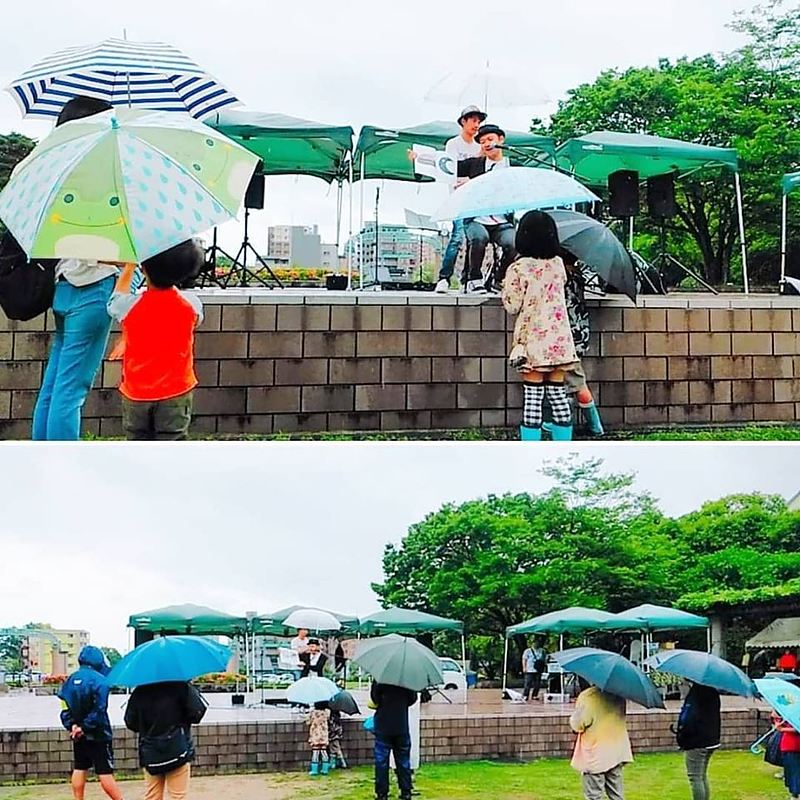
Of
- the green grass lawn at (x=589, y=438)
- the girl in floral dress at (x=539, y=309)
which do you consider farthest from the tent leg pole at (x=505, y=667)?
the girl in floral dress at (x=539, y=309)

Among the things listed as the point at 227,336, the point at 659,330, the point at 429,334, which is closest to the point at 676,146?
the point at 659,330

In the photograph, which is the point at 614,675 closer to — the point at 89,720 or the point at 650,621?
the point at 650,621

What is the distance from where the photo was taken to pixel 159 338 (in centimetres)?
433

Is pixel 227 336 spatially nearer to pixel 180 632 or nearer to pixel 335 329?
pixel 335 329

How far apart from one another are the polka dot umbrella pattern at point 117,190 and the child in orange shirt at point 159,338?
180 mm

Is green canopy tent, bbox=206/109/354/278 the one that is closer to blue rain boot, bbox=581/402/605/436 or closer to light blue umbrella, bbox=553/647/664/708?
blue rain boot, bbox=581/402/605/436

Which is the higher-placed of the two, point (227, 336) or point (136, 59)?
point (136, 59)

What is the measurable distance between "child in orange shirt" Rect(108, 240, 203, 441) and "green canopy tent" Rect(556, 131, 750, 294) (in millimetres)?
4416

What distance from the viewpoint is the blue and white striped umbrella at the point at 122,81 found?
18.6 feet

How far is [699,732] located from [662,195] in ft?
17.3

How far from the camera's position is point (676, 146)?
8.05 m

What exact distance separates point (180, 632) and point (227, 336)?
73.0 inches

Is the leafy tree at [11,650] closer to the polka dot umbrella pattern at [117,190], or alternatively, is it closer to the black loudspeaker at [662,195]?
the polka dot umbrella pattern at [117,190]

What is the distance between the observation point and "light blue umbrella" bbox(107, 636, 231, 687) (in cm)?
433
